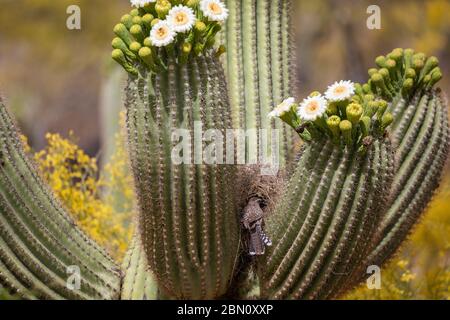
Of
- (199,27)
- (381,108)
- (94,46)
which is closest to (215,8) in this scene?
(199,27)

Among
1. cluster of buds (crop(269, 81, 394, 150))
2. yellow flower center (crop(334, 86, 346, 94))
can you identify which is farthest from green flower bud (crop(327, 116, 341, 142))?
yellow flower center (crop(334, 86, 346, 94))

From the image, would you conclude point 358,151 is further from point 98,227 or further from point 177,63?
point 98,227

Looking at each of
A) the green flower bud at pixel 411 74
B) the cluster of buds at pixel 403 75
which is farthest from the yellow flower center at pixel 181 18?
the green flower bud at pixel 411 74

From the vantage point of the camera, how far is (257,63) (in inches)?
172

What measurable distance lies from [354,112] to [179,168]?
0.71 meters

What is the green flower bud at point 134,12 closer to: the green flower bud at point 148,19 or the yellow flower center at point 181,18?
the green flower bud at point 148,19

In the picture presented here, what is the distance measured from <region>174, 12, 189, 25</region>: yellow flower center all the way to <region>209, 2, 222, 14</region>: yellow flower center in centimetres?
13

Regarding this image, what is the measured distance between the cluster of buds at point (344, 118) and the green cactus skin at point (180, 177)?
0.34 m

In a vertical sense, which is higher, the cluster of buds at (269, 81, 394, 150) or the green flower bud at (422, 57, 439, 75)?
the green flower bud at (422, 57, 439, 75)

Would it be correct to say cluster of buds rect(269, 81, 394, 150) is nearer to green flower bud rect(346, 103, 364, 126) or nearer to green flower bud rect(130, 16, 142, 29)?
green flower bud rect(346, 103, 364, 126)

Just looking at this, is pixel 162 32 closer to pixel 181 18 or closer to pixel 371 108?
pixel 181 18

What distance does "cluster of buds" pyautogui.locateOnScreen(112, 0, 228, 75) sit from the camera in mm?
3391

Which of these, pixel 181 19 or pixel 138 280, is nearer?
pixel 181 19

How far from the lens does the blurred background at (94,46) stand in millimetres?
11633
